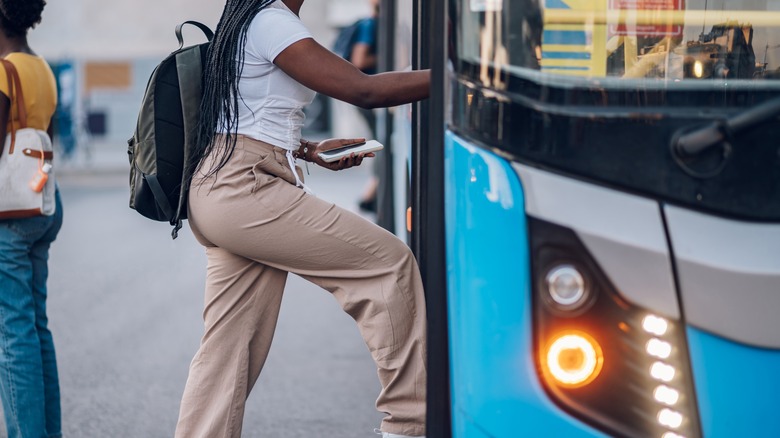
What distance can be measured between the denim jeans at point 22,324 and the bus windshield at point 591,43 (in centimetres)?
203

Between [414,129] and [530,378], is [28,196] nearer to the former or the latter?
[414,129]

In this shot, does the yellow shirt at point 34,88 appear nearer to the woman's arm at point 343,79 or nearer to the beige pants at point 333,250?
the beige pants at point 333,250

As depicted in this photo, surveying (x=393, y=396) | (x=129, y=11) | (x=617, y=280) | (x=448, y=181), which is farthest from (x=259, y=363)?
(x=129, y=11)

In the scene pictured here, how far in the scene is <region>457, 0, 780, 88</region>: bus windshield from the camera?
2.30 meters

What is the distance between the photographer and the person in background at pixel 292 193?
285cm

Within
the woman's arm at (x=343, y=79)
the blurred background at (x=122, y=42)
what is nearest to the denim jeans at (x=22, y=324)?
the woman's arm at (x=343, y=79)

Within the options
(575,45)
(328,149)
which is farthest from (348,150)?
(575,45)

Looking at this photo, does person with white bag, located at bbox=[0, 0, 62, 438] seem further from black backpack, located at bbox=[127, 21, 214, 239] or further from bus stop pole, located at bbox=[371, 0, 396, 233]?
bus stop pole, located at bbox=[371, 0, 396, 233]

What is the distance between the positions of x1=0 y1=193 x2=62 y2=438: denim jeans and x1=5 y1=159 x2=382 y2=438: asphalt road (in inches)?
26.2

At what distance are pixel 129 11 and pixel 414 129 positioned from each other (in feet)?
81.5

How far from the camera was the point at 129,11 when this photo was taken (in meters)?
26.5

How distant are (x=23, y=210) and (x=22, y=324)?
15.9 inches

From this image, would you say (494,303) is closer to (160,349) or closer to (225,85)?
(225,85)

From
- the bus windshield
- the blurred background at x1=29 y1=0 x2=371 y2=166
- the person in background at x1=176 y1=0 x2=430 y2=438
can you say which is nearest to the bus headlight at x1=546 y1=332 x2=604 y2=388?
the bus windshield
